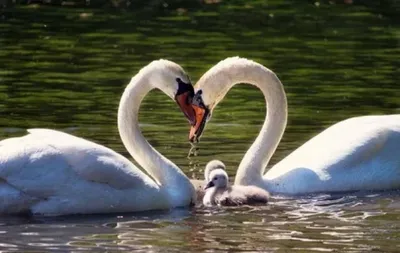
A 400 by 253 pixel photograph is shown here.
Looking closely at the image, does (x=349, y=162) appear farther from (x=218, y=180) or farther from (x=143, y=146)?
(x=143, y=146)

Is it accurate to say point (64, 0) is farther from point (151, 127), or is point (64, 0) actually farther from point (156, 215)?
point (156, 215)

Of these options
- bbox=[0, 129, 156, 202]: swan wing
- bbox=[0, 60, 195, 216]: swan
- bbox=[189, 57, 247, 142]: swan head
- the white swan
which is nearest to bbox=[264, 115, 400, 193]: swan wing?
the white swan

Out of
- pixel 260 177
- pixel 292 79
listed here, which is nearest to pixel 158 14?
pixel 292 79

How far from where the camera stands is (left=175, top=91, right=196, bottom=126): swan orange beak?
1355 cm

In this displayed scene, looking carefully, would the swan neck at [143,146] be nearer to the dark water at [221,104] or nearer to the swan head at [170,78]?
the swan head at [170,78]

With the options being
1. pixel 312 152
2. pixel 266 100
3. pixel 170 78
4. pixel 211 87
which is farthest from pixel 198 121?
pixel 312 152

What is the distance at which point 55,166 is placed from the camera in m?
12.6

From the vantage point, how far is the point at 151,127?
1767 centimetres

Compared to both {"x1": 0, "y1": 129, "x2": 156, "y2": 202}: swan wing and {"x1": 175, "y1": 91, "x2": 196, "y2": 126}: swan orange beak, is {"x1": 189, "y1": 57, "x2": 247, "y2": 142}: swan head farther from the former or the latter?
{"x1": 0, "y1": 129, "x2": 156, "y2": 202}: swan wing

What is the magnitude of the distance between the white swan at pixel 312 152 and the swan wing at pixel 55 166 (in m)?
1.54

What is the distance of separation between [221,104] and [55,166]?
786 cm

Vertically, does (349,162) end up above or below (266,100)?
below

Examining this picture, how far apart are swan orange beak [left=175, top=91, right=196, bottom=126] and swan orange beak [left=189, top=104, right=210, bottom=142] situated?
3cm

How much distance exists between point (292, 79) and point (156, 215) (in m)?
10.0
